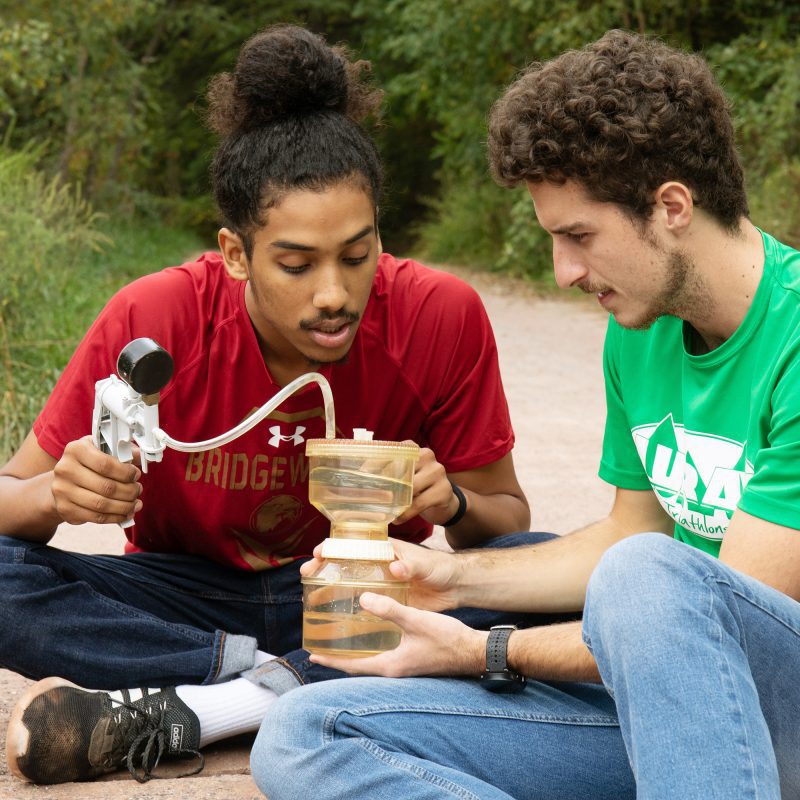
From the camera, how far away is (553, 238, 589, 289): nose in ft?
9.50

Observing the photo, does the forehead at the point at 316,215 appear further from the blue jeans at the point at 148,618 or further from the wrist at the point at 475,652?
the wrist at the point at 475,652

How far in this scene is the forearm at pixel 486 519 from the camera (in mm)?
3490

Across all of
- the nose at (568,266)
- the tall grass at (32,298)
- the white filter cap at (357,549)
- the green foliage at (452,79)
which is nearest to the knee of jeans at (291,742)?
the white filter cap at (357,549)

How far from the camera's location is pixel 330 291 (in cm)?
318

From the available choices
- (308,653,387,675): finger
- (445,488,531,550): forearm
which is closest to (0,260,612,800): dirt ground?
(308,653,387,675): finger

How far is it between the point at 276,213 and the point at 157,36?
1906 cm

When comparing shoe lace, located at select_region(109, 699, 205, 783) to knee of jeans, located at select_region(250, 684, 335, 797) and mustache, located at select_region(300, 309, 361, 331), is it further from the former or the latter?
mustache, located at select_region(300, 309, 361, 331)

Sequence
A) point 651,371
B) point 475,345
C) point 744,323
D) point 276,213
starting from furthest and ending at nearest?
point 475,345, point 276,213, point 651,371, point 744,323

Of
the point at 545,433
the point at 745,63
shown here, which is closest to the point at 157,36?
the point at 745,63

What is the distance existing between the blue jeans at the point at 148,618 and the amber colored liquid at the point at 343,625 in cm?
16

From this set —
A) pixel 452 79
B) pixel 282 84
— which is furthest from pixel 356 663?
pixel 452 79

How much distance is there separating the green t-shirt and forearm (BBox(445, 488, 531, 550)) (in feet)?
1.68

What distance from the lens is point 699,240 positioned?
2797 millimetres

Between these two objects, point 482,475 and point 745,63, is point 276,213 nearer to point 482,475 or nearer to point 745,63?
point 482,475
